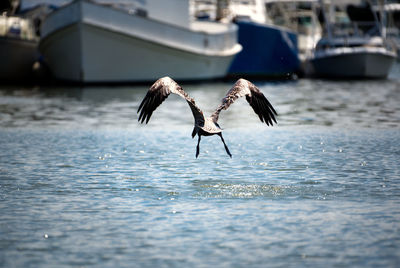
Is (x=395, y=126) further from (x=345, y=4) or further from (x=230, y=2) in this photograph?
(x=345, y=4)

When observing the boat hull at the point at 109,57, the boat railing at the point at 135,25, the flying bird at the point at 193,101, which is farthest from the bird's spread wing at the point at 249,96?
the boat hull at the point at 109,57

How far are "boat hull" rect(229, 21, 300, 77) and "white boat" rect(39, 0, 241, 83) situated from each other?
636cm

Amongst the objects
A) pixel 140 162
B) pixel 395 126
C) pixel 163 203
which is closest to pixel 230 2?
pixel 395 126

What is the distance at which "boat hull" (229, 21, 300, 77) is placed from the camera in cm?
4428

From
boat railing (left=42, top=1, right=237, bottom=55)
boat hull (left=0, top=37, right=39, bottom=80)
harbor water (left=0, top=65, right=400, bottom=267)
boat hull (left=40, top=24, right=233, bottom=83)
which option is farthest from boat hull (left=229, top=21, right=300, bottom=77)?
harbor water (left=0, top=65, right=400, bottom=267)

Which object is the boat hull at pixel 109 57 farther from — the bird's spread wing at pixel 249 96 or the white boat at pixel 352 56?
the bird's spread wing at pixel 249 96

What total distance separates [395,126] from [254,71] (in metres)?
25.5

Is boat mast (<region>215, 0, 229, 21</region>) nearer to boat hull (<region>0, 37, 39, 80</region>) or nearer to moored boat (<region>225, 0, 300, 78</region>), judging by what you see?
moored boat (<region>225, 0, 300, 78</region>)

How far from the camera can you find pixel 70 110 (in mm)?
24750

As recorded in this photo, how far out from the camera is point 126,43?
3422 cm

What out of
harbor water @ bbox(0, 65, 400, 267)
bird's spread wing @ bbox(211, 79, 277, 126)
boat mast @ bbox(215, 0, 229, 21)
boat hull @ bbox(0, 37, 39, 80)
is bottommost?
boat hull @ bbox(0, 37, 39, 80)

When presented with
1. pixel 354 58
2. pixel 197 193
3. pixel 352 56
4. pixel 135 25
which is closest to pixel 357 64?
pixel 354 58

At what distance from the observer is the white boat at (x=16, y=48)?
37.5m

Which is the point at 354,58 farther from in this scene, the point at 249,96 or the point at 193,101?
the point at 193,101
